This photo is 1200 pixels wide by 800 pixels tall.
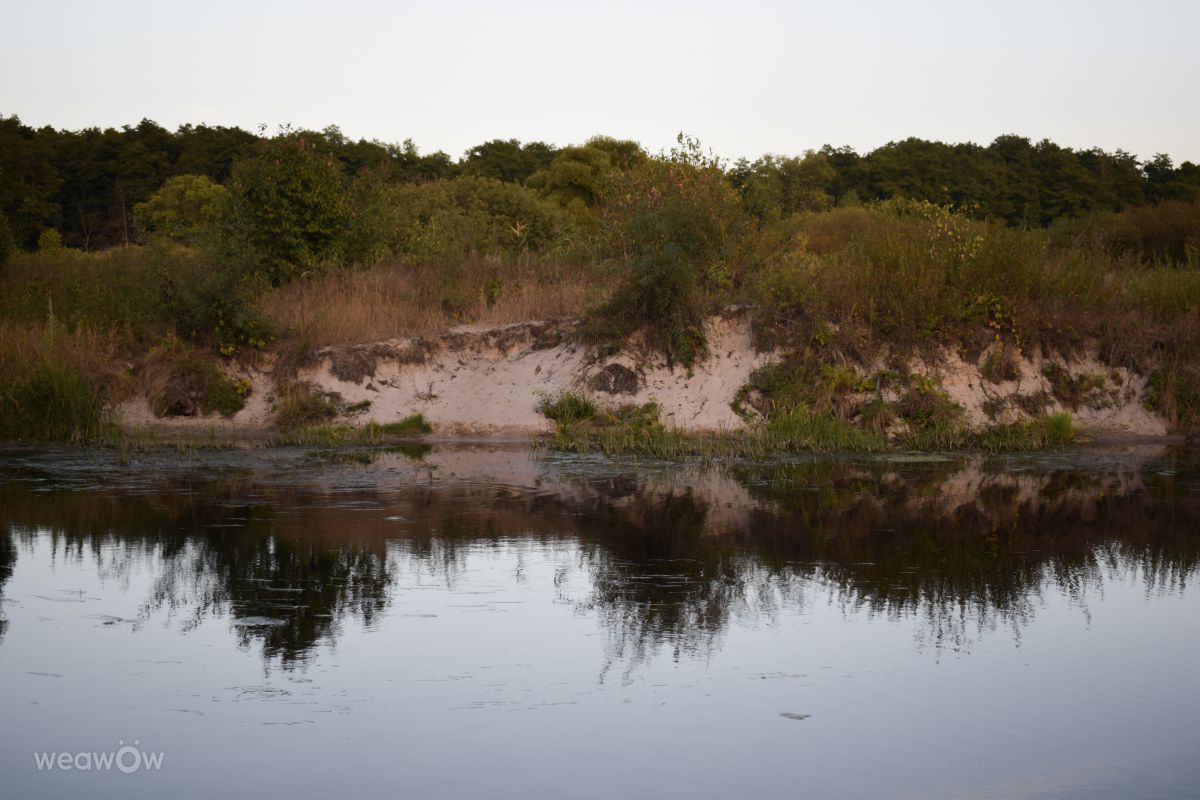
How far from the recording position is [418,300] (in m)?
25.4

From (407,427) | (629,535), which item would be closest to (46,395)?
(407,427)

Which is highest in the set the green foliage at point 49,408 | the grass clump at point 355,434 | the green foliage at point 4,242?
the green foliage at point 4,242

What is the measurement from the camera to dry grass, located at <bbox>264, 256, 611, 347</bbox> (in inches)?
945

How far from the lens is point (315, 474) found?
55.1 feet

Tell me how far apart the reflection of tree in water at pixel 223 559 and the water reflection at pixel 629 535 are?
3 cm

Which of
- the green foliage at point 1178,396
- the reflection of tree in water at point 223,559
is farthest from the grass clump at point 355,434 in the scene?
the green foliage at point 1178,396

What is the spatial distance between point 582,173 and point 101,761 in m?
49.7

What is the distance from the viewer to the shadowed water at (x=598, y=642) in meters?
6.33

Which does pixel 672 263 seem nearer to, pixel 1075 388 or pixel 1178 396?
pixel 1075 388

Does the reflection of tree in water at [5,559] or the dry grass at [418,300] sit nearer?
the reflection of tree in water at [5,559]

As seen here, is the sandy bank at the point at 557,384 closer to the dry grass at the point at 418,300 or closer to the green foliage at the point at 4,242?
the dry grass at the point at 418,300

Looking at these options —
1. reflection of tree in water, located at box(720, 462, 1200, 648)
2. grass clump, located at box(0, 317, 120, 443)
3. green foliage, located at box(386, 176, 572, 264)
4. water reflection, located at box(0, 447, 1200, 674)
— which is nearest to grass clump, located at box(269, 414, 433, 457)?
water reflection, located at box(0, 447, 1200, 674)

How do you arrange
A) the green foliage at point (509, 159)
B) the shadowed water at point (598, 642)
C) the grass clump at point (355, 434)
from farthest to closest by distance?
the green foliage at point (509, 159), the grass clump at point (355, 434), the shadowed water at point (598, 642)

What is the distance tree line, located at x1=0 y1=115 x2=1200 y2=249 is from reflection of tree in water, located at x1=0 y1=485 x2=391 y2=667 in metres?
36.4
